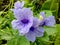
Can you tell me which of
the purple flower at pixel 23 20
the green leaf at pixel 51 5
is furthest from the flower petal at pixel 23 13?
the green leaf at pixel 51 5

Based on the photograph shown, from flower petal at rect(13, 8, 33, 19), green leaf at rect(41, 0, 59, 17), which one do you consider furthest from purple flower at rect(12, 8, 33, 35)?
green leaf at rect(41, 0, 59, 17)

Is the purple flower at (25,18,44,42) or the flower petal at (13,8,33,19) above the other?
the flower petal at (13,8,33,19)

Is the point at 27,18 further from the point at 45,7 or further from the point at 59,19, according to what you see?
the point at 59,19

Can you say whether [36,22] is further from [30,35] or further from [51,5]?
[51,5]

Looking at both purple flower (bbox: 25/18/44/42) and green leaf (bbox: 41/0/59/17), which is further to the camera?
green leaf (bbox: 41/0/59/17)

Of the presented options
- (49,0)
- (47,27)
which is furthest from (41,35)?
(49,0)

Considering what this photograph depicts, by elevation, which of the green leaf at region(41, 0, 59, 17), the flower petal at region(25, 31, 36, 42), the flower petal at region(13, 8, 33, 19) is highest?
the flower petal at region(13, 8, 33, 19)

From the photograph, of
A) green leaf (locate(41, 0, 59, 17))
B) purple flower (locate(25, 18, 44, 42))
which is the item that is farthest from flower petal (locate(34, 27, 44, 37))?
green leaf (locate(41, 0, 59, 17))

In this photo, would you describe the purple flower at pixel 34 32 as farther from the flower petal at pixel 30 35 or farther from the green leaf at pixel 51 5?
the green leaf at pixel 51 5

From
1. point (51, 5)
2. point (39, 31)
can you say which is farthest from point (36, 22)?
point (51, 5)

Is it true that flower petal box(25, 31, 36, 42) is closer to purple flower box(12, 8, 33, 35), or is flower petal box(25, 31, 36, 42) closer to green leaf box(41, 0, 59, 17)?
purple flower box(12, 8, 33, 35)
